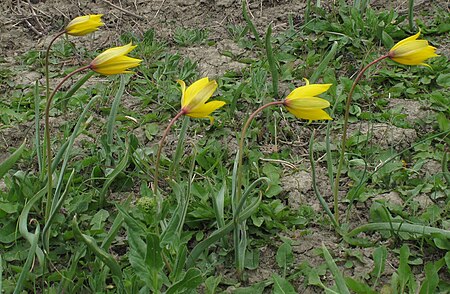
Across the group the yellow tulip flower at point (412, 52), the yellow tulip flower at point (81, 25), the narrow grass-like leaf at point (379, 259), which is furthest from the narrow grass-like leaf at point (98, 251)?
the yellow tulip flower at point (412, 52)

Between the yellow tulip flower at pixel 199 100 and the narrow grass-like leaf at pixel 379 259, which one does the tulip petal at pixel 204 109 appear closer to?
the yellow tulip flower at pixel 199 100

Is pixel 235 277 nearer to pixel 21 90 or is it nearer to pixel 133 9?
pixel 21 90

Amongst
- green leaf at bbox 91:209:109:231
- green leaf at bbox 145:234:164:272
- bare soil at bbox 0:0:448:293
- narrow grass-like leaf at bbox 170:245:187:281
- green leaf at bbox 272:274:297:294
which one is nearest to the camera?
green leaf at bbox 145:234:164:272

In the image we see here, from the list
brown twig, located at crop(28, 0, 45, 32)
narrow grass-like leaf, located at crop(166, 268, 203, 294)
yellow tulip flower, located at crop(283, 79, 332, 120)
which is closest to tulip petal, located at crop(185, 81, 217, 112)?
yellow tulip flower, located at crop(283, 79, 332, 120)

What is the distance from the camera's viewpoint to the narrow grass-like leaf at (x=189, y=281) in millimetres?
1648

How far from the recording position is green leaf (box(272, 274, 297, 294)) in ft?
6.14

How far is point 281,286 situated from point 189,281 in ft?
1.12

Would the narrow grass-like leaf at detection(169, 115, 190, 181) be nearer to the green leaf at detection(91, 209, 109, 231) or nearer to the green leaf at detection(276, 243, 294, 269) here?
the green leaf at detection(91, 209, 109, 231)

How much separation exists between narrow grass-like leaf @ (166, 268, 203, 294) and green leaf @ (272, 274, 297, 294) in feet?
0.99

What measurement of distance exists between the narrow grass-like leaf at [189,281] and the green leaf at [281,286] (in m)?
0.30

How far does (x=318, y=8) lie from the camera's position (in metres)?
3.35

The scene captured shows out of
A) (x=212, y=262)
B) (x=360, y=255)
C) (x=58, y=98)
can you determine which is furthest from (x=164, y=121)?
(x=360, y=255)

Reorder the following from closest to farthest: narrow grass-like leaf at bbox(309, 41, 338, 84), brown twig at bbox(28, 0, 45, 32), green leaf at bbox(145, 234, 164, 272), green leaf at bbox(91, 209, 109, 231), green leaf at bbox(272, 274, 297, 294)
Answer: green leaf at bbox(145, 234, 164, 272) < green leaf at bbox(272, 274, 297, 294) < green leaf at bbox(91, 209, 109, 231) < narrow grass-like leaf at bbox(309, 41, 338, 84) < brown twig at bbox(28, 0, 45, 32)

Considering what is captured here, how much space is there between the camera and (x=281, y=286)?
1.88 meters
